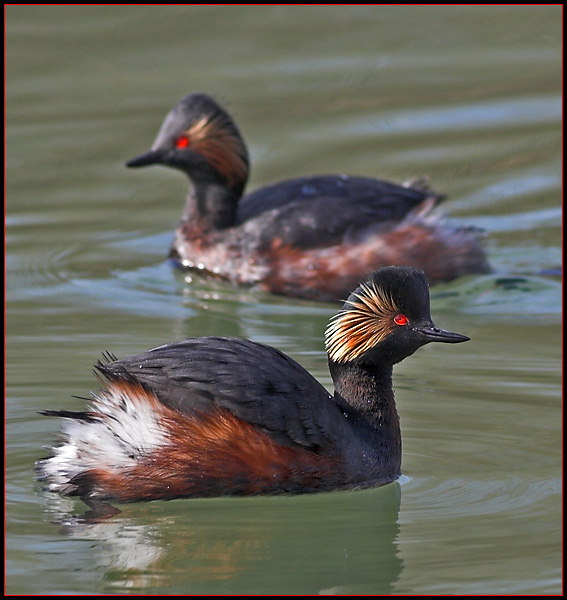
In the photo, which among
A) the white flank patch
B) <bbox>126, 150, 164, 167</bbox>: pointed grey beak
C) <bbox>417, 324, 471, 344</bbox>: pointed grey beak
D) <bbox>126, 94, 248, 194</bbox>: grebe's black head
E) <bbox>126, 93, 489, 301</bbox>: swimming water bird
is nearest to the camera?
the white flank patch

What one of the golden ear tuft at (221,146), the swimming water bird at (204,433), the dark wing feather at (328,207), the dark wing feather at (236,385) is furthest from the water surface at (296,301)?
the golden ear tuft at (221,146)

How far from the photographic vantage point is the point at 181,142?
968 cm

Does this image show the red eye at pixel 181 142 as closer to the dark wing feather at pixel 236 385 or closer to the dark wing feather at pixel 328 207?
the dark wing feather at pixel 328 207

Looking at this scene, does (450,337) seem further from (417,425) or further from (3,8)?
(3,8)

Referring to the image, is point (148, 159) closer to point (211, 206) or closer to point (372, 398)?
point (211, 206)

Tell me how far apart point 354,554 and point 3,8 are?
9.53 metres

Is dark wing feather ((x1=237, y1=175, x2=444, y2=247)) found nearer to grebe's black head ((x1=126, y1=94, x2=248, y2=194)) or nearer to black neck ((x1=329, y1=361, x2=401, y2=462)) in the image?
grebe's black head ((x1=126, y1=94, x2=248, y2=194))

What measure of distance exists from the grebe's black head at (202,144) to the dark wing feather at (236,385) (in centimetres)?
420

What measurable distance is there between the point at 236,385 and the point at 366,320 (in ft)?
2.57

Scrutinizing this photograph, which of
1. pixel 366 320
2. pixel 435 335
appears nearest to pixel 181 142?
pixel 366 320

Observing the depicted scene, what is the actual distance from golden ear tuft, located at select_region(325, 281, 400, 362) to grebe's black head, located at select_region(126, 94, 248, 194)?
155 inches

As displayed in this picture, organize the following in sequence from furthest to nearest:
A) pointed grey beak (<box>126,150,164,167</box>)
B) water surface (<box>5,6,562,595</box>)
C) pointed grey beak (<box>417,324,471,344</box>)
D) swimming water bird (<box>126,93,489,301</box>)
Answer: pointed grey beak (<box>126,150,164,167</box>) → swimming water bird (<box>126,93,489,301</box>) → pointed grey beak (<box>417,324,471,344</box>) → water surface (<box>5,6,562,595</box>)

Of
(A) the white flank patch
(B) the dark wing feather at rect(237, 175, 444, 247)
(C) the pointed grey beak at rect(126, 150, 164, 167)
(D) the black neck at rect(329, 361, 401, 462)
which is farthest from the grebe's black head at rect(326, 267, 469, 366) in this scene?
(C) the pointed grey beak at rect(126, 150, 164, 167)

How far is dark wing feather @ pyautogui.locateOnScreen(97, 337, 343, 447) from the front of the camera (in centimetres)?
542
